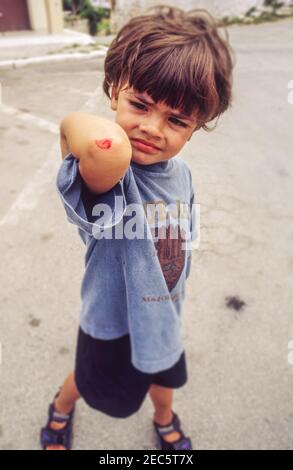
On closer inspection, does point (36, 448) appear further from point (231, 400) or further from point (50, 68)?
point (50, 68)

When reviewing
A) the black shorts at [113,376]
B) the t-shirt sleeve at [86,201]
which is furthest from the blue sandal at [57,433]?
the t-shirt sleeve at [86,201]

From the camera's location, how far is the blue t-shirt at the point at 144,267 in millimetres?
948

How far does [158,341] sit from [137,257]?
29 centimetres

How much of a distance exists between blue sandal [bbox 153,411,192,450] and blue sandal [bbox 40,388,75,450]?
364mm

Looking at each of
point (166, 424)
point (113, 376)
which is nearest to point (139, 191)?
point (113, 376)

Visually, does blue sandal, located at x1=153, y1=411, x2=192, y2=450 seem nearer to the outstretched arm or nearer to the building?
the outstretched arm

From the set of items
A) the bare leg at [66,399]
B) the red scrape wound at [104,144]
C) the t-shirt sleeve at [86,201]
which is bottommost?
the bare leg at [66,399]

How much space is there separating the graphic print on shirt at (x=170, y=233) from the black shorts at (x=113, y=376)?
0.26 m

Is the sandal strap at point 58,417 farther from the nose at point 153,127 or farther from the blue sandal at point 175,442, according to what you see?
the nose at point 153,127

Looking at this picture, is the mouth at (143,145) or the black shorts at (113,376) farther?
the black shorts at (113,376)

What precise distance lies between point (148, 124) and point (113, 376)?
2.67 feet

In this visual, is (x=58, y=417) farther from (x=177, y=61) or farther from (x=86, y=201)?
(x=177, y=61)

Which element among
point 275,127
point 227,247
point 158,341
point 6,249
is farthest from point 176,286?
point 275,127

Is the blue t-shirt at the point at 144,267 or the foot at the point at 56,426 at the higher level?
the blue t-shirt at the point at 144,267
